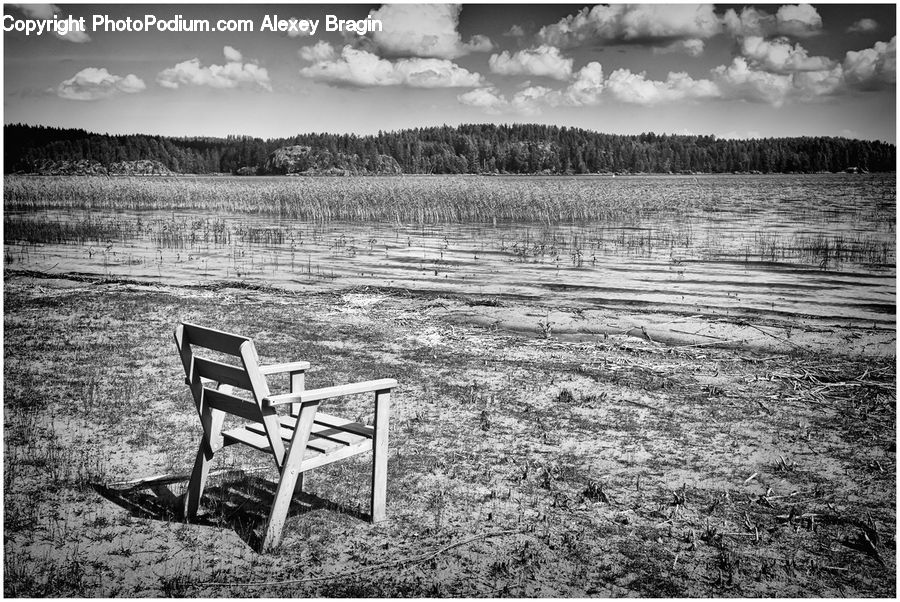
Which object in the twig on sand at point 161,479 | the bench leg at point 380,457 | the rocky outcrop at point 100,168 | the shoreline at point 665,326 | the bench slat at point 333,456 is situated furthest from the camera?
the rocky outcrop at point 100,168

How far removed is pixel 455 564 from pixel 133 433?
3.53 meters

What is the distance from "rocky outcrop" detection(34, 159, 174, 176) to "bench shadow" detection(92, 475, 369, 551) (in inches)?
4877

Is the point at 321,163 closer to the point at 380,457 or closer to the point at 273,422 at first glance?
the point at 380,457

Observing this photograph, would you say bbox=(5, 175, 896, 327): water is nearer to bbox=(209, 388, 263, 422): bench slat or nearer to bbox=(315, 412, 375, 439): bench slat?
bbox=(315, 412, 375, 439): bench slat

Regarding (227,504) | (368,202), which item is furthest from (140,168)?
(227,504)

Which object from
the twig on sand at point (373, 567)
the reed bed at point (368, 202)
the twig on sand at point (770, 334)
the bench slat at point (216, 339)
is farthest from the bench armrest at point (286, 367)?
the reed bed at point (368, 202)

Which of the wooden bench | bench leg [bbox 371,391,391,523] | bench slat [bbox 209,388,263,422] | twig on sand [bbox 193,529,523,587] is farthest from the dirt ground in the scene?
bench slat [bbox 209,388,263,422]

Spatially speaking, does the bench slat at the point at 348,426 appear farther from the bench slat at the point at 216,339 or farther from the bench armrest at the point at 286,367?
the bench slat at the point at 216,339

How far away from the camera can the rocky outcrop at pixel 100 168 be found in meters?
124

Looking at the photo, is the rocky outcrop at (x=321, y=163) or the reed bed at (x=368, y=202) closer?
the reed bed at (x=368, y=202)

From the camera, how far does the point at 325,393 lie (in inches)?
166

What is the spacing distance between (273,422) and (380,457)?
0.82m

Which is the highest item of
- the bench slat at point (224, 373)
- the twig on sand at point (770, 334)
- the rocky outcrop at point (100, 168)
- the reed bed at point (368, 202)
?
the rocky outcrop at point (100, 168)

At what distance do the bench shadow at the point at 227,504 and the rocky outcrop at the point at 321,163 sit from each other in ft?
528
